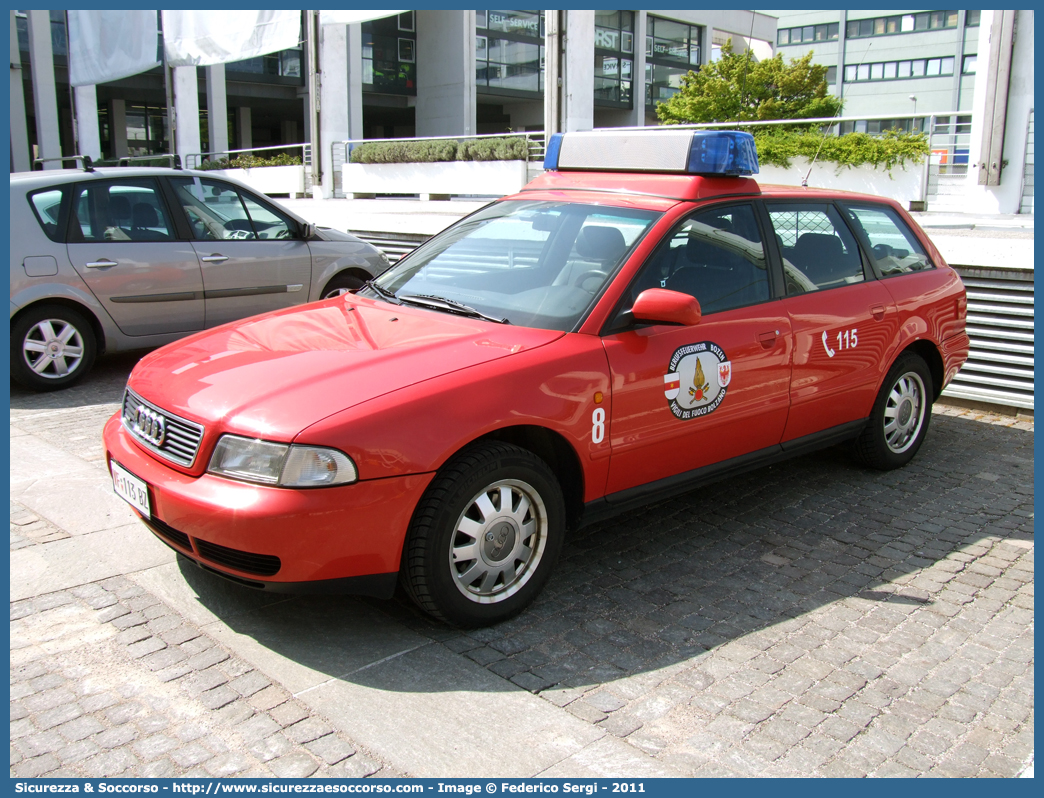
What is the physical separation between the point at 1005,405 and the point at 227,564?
20.0 feet

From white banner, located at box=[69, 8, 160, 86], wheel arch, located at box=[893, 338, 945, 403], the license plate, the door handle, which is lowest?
the license plate

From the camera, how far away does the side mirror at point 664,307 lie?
387 centimetres

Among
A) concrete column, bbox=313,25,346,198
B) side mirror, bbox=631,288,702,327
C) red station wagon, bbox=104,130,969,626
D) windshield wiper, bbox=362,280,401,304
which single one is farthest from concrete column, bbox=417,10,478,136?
side mirror, bbox=631,288,702,327

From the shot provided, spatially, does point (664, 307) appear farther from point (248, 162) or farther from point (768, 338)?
point (248, 162)

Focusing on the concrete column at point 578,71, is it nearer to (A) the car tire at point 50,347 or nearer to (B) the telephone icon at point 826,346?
(A) the car tire at point 50,347

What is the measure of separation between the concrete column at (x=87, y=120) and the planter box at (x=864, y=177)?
19.6m

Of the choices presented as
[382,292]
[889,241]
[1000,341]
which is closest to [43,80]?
[382,292]

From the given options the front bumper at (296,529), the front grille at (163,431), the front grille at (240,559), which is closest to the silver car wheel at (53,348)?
the front grille at (163,431)

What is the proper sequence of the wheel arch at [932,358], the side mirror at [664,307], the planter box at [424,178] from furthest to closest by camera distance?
the planter box at [424,178] < the wheel arch at [932,358] < the side mirror at [664,307]

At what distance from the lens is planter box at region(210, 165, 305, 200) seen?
2316 centimetres

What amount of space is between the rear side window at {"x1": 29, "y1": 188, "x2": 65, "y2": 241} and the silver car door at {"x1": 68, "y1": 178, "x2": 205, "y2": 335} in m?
0.11

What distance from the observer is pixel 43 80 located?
96.8 feet

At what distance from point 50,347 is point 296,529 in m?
4.84

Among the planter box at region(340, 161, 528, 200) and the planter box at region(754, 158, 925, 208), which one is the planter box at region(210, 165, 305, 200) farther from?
the planter box at region(754, 158, 925, 208)
